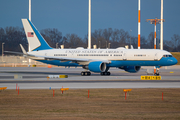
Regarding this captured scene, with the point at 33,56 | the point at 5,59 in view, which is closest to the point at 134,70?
the point at 33,56

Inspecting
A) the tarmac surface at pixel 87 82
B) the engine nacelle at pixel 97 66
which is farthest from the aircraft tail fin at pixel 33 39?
the engine nacelle at pixel 97 66

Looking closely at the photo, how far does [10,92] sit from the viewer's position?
90.0 ft

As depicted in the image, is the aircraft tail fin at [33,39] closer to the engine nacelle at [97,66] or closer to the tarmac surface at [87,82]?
the tarmac surface at [87,82]

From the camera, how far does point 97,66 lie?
152 ft

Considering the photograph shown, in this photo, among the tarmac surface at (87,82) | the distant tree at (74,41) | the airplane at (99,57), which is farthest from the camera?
the distant tree at (74,41)

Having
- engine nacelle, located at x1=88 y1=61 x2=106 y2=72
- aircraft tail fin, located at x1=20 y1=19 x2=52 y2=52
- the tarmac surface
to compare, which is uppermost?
aircraft tail fin, located at x1=20 y1=19 x2=52 y2=52

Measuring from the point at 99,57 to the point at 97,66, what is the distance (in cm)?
368

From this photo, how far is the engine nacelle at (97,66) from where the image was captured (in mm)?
46219

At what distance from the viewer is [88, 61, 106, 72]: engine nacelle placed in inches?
1820

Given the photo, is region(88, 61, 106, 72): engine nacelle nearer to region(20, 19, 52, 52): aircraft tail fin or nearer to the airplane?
the airplane

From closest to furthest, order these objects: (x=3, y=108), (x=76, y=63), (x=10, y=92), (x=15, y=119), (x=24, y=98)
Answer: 1. (x=15, y=119)
2. (x=3, y=108)
3. (x=24, y=98)
4. (x=10, y=92)
5. (x=76, y=63)

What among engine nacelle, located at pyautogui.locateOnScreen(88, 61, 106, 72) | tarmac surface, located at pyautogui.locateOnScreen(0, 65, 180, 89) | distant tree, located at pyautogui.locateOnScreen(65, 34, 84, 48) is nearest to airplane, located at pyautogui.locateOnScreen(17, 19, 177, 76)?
engine nacelle, located at pyautogui.locateOnScreen(88, 61, 106, 72)

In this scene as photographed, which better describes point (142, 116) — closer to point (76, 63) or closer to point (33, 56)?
point (76, 63)

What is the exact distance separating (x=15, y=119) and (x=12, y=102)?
595 cm
